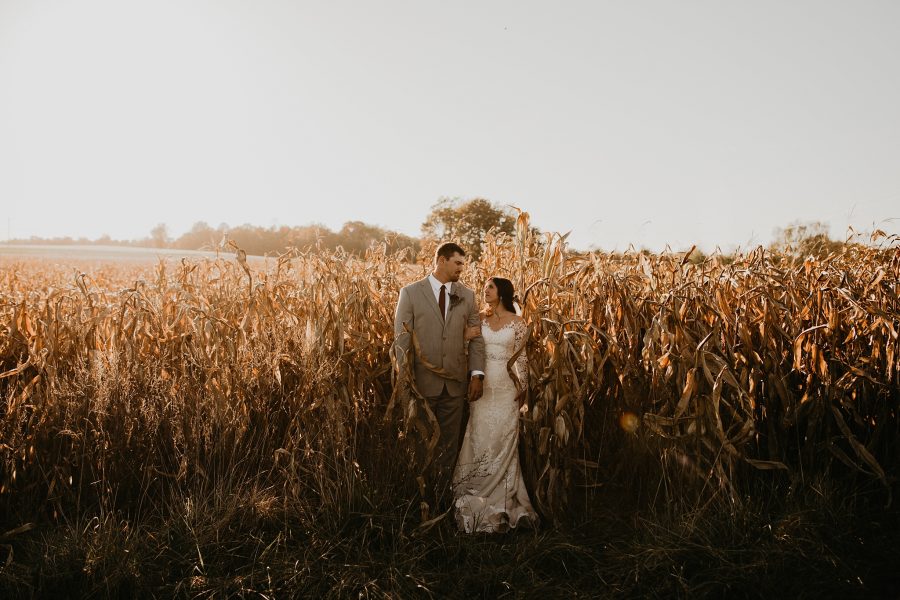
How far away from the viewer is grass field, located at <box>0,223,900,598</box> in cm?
318

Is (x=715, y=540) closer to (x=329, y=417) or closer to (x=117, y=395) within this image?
(x=329, y=417)

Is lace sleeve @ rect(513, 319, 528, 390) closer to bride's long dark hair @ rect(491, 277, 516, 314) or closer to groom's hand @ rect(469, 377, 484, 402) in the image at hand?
bride's long dark hair @ rect(491, 277, 516, 314)

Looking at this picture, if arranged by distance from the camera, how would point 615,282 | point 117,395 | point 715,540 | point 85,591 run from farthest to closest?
point 615,282 → point 117,395 → point 715,540 → point 85,591

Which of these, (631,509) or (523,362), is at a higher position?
(523,362)

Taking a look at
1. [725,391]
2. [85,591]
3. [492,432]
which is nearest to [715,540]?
[725,391]

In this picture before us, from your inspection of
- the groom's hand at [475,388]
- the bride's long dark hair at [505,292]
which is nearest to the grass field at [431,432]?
the bride's long dark hair at [505,292]

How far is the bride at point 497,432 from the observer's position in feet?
13.7

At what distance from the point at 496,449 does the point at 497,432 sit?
13 cm

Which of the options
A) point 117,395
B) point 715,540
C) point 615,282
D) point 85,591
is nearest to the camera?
point 85,591

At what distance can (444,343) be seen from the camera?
4.46 meters

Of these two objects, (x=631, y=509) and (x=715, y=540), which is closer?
(x=715, y=540)

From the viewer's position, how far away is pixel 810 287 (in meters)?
4.43

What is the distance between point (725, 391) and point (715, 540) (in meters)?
1.04

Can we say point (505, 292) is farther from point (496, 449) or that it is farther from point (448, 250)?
point (496, 449)
